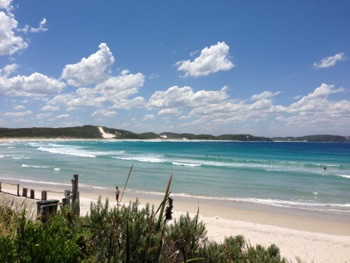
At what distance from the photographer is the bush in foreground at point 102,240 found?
284 centimetres

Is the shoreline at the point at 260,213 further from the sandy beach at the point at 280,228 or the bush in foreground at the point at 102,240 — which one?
the bush in foreground at the point at 102,240

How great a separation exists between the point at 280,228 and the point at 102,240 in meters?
12.6

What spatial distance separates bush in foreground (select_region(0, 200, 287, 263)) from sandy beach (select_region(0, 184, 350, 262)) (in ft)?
22.8

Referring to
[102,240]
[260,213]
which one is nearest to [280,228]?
[260,213]

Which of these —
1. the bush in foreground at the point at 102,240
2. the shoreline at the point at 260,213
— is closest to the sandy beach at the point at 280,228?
the shoreline at the point at 260,213

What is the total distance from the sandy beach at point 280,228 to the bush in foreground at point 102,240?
6.95 metres

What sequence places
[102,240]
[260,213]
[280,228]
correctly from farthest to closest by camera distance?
[260,213] → [280,228] → [102,240]

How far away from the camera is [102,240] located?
4176 mm

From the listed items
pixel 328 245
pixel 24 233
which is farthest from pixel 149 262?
pixel 328 245

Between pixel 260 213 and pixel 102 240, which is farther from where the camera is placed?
pixel 260 213

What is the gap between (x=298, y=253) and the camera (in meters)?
11.6

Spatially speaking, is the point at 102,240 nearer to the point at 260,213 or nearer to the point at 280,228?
the point at 280,228

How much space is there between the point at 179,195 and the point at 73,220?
18539 millimetres

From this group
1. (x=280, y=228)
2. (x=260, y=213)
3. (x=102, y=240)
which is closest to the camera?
(x=102, y=240)
